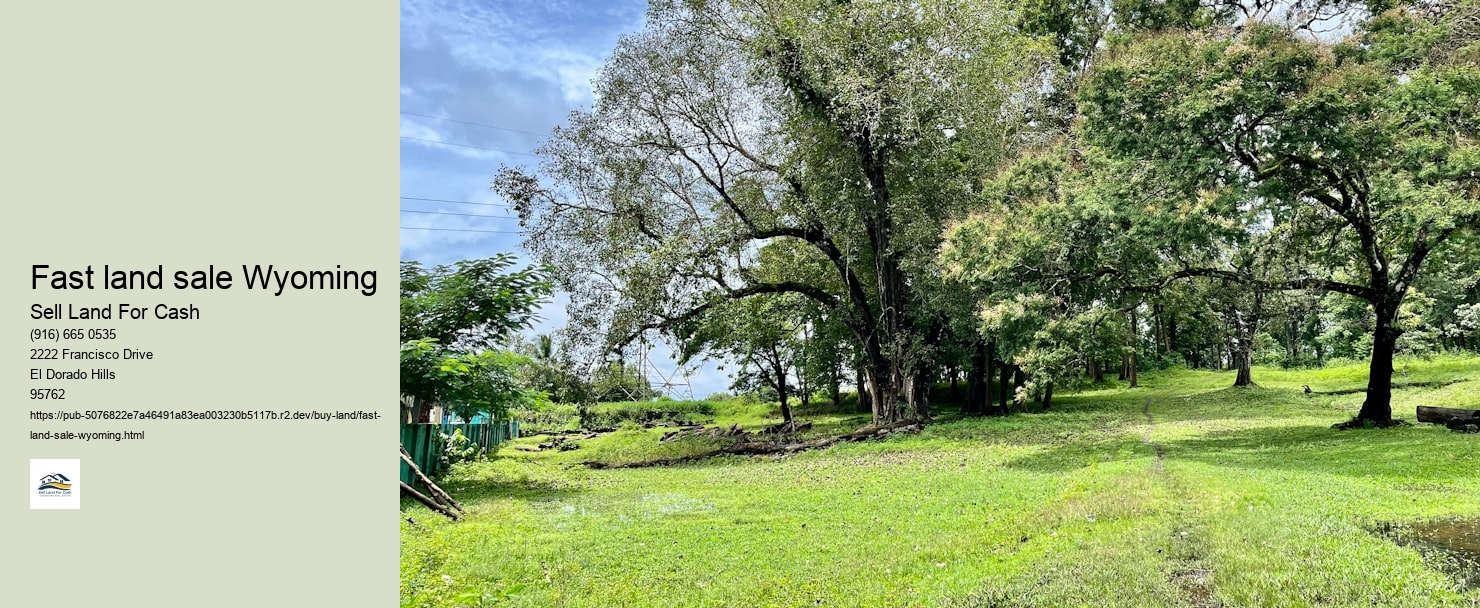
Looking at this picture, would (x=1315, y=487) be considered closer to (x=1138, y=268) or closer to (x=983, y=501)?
A: (x=983, y=501)

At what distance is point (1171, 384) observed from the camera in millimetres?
41062

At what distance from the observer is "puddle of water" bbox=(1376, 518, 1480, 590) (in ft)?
21.0

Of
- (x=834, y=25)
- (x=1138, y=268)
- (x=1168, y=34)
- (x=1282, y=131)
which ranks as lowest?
(x=1138, y=268)

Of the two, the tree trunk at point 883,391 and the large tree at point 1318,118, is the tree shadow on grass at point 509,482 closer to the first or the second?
the tree trunk at point 883,391

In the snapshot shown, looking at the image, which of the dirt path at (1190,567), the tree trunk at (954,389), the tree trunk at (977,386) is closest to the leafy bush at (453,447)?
the dirt path at (1190,567)

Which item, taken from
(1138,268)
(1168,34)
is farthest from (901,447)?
(1168,34)

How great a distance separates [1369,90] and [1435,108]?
39.2 inches

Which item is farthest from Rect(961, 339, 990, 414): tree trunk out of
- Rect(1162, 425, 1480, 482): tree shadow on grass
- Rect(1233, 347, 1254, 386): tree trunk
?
Rect(1233, 347, 1254, 386): tree trunk

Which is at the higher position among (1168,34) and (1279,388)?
(1168,34)
